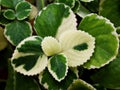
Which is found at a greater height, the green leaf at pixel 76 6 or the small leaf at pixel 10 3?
the small leaf at pixel 10 3

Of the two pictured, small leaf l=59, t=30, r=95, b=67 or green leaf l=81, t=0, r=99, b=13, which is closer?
small leaf l=59, t=30, r=95, b=67

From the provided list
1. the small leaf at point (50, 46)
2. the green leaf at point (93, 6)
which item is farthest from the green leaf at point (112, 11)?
the small leaf at point (50, 46)

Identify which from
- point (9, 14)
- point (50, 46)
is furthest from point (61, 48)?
point (9, 14)

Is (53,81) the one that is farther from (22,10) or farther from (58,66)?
(22,10)

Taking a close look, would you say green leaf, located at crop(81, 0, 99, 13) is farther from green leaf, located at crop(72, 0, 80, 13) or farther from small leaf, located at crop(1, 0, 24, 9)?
small leaf, located at crop(1, 0, 24, 9)

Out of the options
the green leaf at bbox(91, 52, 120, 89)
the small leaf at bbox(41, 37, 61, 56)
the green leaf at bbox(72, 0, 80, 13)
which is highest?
the green leaf at bbox(72, 0, 80, 13)

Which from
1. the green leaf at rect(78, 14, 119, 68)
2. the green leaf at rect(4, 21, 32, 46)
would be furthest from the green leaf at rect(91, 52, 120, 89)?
the green leaf at rect(4, 21, 32, 46)

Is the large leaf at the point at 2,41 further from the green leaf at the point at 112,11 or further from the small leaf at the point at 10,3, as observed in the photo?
the green leaf at the point at 112,11
